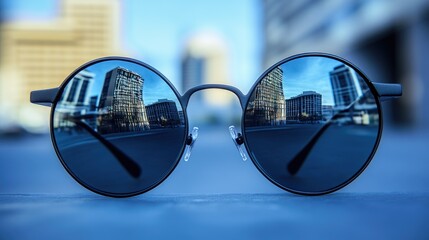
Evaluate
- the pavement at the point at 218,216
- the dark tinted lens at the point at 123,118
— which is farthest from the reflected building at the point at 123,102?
the pavement at the point at 218,216

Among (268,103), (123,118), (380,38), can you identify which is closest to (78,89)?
(123,118)

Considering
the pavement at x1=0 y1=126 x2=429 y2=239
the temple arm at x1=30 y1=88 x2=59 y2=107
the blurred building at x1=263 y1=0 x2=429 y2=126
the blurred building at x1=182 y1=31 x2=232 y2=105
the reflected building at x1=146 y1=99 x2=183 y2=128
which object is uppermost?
the blurred building at x1=182 y1=31 x2=232 y2=105

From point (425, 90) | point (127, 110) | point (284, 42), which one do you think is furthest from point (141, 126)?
point (284, 42)

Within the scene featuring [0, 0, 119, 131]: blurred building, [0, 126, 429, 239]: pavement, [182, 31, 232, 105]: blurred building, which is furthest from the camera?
[182, 31, 232, 105]: blurred building

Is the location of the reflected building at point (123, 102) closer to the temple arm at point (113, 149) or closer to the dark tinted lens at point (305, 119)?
the temple arm at point (113, 149)

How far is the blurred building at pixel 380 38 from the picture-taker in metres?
12.3

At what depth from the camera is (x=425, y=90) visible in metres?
12.3

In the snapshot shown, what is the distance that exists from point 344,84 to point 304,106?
141 millimetres

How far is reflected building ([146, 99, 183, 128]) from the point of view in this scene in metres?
1.05

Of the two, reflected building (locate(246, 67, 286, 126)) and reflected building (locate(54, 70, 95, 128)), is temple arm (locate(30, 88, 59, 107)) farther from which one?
reflected building (locate(246, 67, 286, 126))

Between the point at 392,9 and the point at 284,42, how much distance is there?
11854mm

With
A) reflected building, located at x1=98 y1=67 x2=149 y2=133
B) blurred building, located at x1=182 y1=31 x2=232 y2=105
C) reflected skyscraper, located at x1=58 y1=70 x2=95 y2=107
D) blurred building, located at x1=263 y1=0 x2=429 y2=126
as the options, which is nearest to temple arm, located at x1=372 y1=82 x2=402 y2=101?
reflected building, located at x1=98 y1=67 x2=149 y2=133

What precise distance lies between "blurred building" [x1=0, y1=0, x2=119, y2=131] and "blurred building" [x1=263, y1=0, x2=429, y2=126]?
459 inches

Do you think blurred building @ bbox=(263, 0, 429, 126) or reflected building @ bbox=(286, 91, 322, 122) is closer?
reflected building @ bbox=(286, 91, 322, 122)
